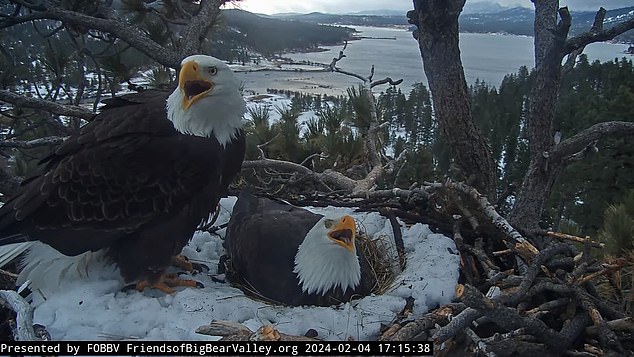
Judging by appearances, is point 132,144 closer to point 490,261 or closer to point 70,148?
point 70,148

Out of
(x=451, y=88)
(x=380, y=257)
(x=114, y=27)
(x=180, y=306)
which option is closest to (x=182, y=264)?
(x=180, y=306)

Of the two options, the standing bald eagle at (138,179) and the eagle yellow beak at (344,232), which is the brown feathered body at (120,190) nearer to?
the standing bald eagle at (138,179)

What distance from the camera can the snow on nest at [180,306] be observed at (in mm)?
1990

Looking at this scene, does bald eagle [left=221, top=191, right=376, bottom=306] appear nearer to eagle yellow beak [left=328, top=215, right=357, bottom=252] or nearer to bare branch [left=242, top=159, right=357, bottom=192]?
eagle yellow beak [left=328, top=215, right=357, bottom=252]

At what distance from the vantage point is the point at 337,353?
1787 mm

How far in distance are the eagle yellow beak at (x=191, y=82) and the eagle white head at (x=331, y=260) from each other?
91 cm

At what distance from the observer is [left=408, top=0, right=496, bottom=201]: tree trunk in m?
3.16

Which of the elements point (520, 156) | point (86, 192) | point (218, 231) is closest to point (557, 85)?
point (218, 231)

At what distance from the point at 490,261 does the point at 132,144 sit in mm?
1877

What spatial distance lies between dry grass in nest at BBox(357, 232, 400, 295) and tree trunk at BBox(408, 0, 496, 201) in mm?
829

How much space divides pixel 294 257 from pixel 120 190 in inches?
37.7

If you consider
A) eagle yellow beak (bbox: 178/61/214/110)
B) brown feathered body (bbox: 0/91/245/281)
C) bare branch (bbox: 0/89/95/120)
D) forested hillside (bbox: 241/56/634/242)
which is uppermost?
eagle yellow beak (bbox: 178/61/214/110)

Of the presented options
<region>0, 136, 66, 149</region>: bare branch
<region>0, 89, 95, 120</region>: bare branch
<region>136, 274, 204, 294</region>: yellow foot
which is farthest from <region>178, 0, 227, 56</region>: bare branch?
<region>136, 274, 204, 294</region>: yellow foot

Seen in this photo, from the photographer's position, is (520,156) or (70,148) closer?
(70,148)
